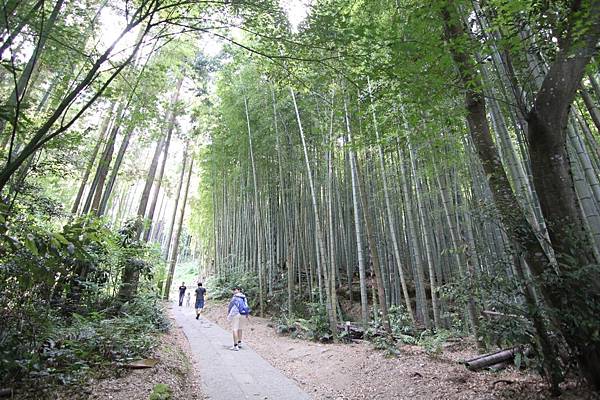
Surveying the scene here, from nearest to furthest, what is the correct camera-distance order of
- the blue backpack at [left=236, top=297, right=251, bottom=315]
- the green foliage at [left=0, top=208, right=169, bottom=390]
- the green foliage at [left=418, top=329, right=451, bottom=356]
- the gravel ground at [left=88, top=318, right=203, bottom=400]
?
1. the green foliage at [left=0, top=208, right=169, bottom=390]
2. the gravel ground at [left=88, top=318, right=203, bottom=400]
3. the green foliage at [left=418, top=329, right=451, bottom=356]
4. the blue backpack at [left=236, top=297, right=251, bottom=315]

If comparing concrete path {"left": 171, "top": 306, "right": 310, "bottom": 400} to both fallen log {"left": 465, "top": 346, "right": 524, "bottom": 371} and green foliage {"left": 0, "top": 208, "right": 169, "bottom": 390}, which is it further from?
fallen log {"left": 465, "top": 346, "right": 524, "bottom": 371}

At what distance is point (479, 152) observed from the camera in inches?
115

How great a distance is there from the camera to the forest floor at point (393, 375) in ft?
9.61

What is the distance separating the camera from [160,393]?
115 inches

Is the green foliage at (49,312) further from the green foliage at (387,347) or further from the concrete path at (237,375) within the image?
the green foliage at (387,347)

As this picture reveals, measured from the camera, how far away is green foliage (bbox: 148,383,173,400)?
9.31 ft

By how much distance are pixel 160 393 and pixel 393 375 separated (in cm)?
263

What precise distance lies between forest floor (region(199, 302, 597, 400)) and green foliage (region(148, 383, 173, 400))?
62.2 inches

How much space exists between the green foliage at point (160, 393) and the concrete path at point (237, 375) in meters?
0.52

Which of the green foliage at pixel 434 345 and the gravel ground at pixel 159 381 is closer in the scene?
the gravel ground at pixel 159 381

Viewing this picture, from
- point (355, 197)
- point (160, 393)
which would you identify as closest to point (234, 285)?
point (355, 197)

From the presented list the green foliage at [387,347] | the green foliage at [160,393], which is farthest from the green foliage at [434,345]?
the green foliage at [160,393]

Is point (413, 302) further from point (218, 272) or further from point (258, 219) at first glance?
point (218, 272)

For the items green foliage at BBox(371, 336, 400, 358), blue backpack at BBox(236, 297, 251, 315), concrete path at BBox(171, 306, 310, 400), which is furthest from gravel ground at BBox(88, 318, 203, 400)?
green foliage at BBox(371, 336, 400, 358)
